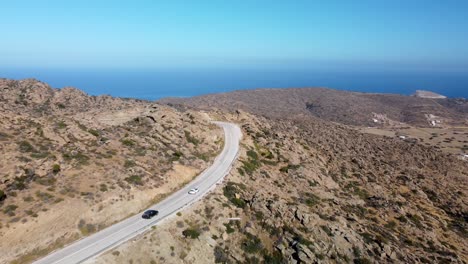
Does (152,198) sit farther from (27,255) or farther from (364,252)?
(364,252)

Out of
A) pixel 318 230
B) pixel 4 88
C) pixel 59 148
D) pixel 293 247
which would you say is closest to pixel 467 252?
pixel 318 230

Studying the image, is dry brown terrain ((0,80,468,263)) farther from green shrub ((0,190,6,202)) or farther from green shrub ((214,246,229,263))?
green shrub ((0,190,6,202))

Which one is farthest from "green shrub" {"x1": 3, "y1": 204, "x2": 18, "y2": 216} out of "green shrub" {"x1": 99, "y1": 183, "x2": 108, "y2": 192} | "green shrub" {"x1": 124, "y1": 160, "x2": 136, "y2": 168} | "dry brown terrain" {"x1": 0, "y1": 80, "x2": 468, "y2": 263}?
"green shrub" {"x1": 124, "y1": 160, "x2": 136, "y2": 168}

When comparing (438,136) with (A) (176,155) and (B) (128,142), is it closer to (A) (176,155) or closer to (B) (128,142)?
(A) (176,155)

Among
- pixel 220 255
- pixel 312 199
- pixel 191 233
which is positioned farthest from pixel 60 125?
pixel 312 199

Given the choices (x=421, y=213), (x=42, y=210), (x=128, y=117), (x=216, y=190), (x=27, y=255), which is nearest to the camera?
(x=27, y=255)

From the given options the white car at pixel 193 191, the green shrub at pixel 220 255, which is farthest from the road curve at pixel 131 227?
the green shrub at pixel 220 255
